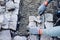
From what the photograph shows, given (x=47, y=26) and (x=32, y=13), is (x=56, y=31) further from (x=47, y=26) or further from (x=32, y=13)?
(x=32, y=13)

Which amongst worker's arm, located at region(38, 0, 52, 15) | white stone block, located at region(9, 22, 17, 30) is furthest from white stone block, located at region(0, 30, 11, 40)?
worker's arm, located at region(38, 0, 52, 15)

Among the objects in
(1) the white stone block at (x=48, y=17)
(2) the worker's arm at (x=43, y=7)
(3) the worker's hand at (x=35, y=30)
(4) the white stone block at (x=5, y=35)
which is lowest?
(4) the white stone block at (x=5, y=35)

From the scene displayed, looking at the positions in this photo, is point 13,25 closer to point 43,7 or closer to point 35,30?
point 35,30

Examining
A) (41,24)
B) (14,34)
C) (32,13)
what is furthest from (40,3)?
(14,34)

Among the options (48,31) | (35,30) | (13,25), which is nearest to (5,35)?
(13,25)

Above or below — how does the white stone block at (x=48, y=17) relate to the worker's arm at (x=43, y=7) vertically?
below

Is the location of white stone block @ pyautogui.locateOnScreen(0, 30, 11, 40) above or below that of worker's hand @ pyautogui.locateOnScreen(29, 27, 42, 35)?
below

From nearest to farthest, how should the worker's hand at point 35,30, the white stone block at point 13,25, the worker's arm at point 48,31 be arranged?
the worker's arm at point 48,31 → the worker's hand at point 35,30 → the white stone block at point 13,25

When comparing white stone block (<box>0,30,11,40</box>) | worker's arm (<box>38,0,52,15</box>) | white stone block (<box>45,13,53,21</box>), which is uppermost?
worker's arm (<box>38,0,52,15</box>)

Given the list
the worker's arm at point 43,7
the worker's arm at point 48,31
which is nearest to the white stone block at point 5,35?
the worker's arm at point 48,31

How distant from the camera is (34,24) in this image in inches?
131

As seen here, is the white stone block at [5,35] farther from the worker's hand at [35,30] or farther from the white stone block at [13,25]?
the worker's hand at [35,30]

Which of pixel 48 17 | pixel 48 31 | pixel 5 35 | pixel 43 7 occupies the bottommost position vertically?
pixel 5 35

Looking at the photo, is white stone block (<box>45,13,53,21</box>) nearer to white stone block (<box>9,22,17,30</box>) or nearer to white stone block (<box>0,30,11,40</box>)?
white stone block (<box>9,22,17,30</box>)
